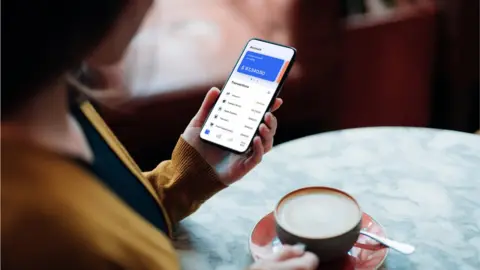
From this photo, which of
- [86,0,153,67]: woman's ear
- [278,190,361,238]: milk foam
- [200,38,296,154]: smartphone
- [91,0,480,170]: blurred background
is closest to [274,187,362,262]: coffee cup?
[278,190,361,238]: milk foam

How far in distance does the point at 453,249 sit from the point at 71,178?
1.50 feet

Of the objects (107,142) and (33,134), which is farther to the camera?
(107,142)

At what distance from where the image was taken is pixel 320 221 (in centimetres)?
77

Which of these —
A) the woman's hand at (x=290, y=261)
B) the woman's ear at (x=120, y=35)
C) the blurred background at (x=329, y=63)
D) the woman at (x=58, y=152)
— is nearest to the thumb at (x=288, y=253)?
the woman's hand at (x=290, y=261)

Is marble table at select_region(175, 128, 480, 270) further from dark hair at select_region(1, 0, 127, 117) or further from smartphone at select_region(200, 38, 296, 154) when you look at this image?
dark hair at select_region(1, 0, 127, 117)

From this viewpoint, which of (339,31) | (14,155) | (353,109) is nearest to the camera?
(14,155)

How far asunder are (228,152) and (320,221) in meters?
0.18

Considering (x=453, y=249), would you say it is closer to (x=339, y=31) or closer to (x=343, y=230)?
(x=343, y=230)

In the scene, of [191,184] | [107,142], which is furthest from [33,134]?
[191,184]

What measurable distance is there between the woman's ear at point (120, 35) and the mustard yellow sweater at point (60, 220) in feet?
0.32

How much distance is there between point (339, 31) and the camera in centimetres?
180

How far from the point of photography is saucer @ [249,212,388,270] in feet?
2.52

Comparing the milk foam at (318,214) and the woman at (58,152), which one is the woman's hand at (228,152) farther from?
the woman at (58,152)

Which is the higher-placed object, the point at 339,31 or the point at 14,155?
the point at 14,155
